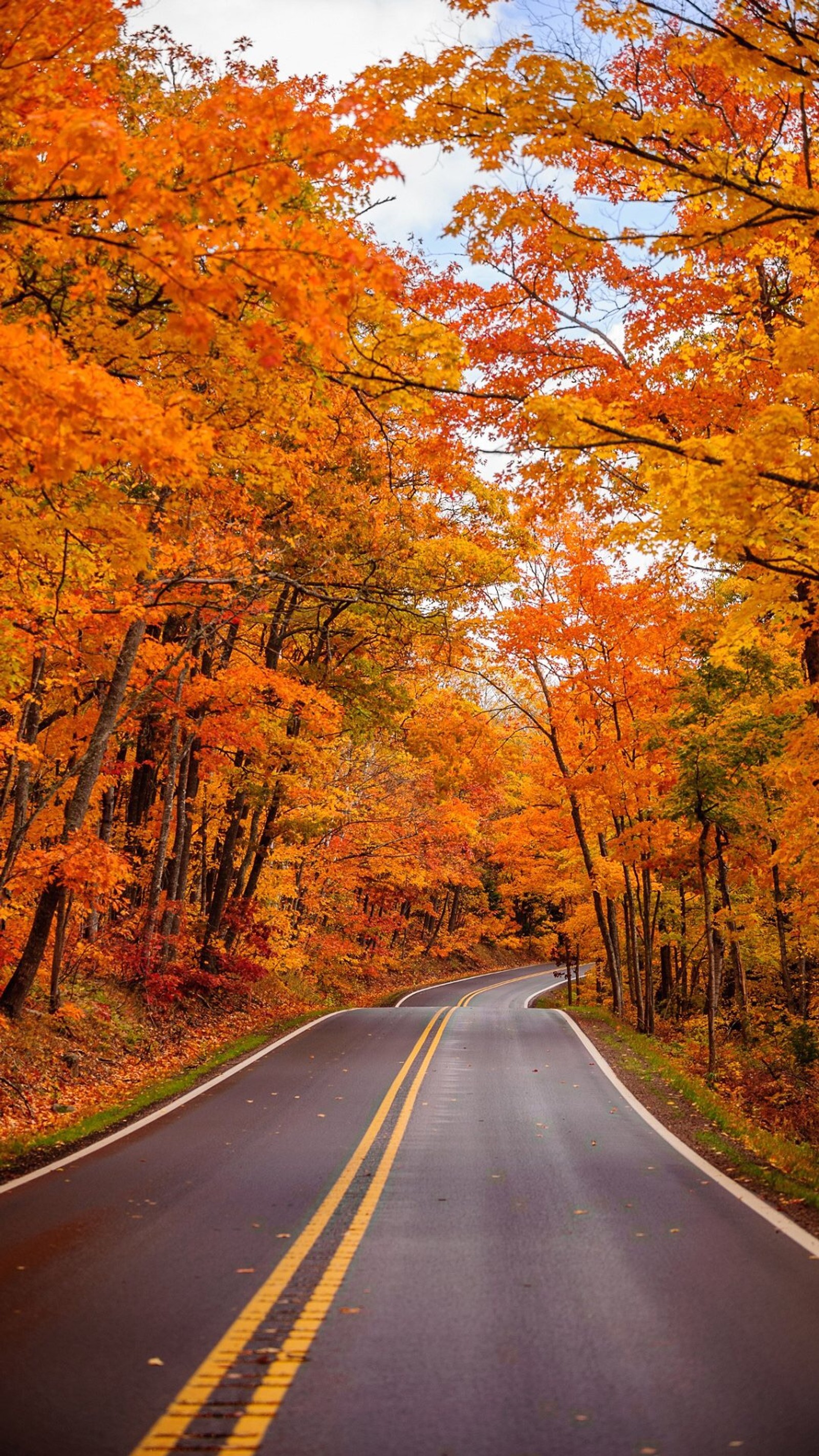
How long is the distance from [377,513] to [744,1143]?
33.9 ft

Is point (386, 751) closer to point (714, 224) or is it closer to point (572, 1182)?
point (572, 1182)

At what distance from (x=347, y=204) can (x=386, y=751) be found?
65.7ft

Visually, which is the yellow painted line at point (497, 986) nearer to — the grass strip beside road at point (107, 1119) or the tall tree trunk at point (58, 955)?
the grass strip beside road at point (107, 1119)

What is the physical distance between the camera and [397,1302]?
457 centimetres

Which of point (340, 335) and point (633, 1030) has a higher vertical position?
point (340, 335)

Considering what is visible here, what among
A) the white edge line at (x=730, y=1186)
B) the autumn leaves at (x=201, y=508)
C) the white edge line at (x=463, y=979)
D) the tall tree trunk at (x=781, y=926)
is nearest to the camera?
the autumn leaves at (x=201, y=508)

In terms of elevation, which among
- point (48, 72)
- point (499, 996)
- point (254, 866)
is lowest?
point (499, 996)

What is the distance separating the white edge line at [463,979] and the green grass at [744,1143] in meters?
11.1

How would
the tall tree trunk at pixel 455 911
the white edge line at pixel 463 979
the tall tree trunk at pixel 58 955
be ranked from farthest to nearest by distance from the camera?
the tall tree trunk at pixel 455 911 → the white edge line at pixel 463 979 → the tall tree trunk at pixel 58 955

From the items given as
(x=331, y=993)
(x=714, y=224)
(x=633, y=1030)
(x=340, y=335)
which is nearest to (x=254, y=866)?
(x=633, y=1030)

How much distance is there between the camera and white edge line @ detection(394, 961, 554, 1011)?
34.4 metres

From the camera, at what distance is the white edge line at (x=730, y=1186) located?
5.91 meters

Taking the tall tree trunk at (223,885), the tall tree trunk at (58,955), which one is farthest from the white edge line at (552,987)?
the tall tree trunk at (58,955)

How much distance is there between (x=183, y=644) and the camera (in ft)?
44.7
